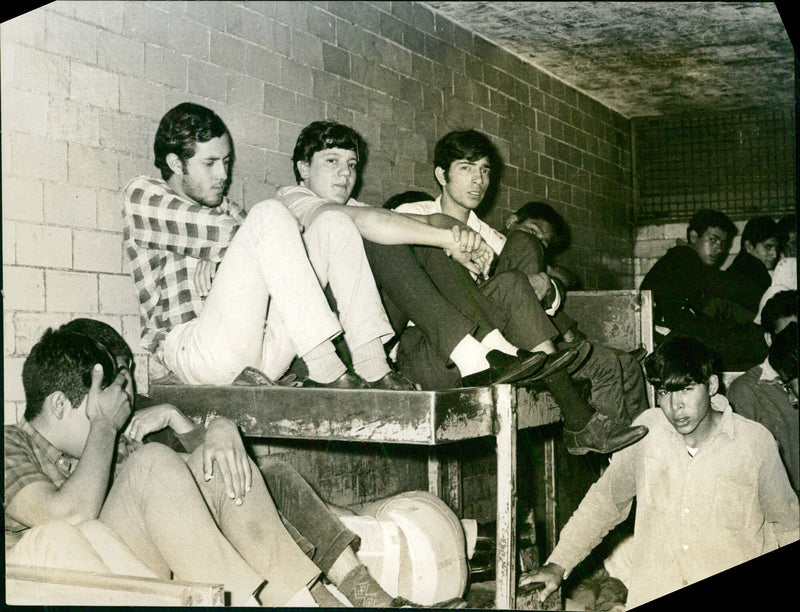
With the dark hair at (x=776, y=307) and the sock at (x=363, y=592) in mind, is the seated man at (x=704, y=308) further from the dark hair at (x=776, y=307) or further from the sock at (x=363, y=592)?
the sock at (x=363, y=592)

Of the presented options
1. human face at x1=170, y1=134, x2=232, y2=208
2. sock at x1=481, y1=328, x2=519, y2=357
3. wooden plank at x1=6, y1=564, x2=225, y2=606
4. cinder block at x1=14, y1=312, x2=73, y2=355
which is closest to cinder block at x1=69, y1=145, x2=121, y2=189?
human face at x1=170, y1=134, x2=232, y2=208

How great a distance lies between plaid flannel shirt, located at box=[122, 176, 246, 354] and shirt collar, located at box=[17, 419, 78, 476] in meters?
0.56

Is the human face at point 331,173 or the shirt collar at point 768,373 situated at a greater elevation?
the human face at point 331,173

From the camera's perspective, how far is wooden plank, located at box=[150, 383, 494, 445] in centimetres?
298

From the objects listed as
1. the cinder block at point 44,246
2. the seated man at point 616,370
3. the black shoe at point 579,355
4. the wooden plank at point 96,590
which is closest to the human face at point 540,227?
the seated man at point 616,370

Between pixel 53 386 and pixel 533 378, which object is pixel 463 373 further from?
pixel 53 386

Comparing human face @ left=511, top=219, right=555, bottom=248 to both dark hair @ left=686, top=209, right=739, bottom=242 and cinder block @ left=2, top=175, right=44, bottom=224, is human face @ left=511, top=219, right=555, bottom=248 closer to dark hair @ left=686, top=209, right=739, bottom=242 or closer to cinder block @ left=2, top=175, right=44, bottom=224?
dark hair @ left=686, top=209, right=739, bottom=242

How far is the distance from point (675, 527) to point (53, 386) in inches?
107

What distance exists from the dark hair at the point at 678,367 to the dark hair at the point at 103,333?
2360mm

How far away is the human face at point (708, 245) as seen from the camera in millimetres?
5926

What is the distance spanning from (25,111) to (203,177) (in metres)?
0.76

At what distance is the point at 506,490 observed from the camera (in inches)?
128

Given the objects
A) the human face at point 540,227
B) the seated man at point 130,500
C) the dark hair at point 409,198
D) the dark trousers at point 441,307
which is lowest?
the seated man at point 130,500

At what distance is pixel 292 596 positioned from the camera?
10.3 ft
